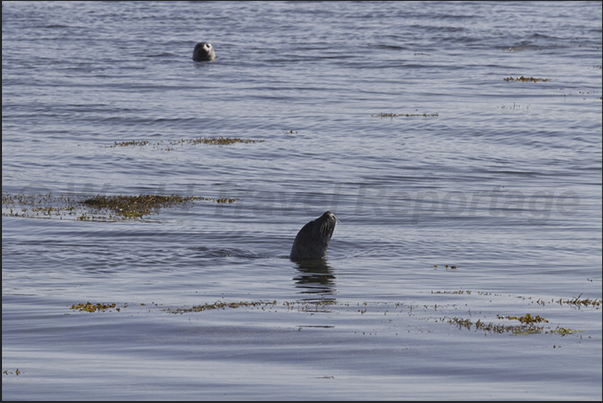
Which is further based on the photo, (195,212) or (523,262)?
(195,212)

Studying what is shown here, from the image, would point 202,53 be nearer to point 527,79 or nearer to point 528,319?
point 527,79

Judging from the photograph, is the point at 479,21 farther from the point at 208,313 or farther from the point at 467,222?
the point at 208,313

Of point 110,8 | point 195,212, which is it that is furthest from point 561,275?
point 110,8

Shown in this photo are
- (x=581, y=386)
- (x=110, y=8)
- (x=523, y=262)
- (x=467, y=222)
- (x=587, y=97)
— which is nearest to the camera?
(x=581, y=386)

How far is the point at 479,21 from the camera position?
259 feet

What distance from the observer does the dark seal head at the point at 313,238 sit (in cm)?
1565

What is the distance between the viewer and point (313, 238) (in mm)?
15641

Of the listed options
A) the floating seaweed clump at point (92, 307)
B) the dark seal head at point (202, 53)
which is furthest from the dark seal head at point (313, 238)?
the dark seal head at point (202, 53)

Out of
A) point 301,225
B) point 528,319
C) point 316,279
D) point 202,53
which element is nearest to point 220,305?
point 316,279

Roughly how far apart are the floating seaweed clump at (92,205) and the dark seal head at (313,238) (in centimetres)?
550

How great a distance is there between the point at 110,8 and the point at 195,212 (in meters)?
78.1

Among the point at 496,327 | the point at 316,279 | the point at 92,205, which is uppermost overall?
the point at 92,205

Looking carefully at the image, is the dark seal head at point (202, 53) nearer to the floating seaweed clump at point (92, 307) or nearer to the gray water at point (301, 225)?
the gray water at point (301, 225)

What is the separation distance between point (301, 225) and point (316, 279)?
16.0 feet
